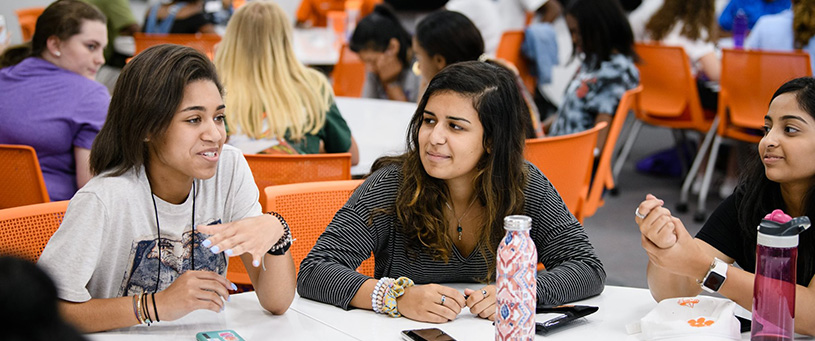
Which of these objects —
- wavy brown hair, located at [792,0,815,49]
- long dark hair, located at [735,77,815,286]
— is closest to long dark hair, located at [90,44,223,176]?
long dark hair, located at [735,77,815,286]

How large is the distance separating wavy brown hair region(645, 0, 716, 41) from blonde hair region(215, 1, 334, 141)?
11.0 feet

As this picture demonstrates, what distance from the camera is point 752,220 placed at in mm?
1831

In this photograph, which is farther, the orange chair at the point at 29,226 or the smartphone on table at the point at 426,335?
the orange chair at the point at 29,226

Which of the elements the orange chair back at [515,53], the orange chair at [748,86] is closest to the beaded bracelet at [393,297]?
the orange chair at [748,86]

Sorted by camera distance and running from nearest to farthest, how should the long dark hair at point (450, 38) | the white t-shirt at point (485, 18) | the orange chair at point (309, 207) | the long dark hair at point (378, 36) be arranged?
the orange chair at point (309, 207) < the long dark hair at point (450, 38) < the long dark hair at point (378, 36) < the white t-shirt at point (485, 18)

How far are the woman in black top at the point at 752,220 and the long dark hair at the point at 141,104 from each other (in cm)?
94

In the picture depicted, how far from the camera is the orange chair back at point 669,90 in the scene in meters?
5.10

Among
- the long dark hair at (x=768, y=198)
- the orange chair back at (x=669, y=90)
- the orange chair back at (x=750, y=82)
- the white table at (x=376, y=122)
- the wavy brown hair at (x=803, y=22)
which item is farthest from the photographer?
the orange chair back at (x=669, y=90)

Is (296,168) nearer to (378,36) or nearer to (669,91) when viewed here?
(378,36)

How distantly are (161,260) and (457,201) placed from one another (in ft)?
2.29

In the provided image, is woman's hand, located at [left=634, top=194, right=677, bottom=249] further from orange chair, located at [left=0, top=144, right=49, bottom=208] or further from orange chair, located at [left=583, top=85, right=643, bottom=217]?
orange chair, located at [left=0, top=144, right=49, bottom=208]

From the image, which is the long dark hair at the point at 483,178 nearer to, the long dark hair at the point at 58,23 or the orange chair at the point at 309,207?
the orange chair at the point at 309,207

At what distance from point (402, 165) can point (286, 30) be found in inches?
54.3

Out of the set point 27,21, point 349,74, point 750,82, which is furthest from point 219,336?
point 27,21
